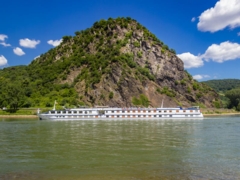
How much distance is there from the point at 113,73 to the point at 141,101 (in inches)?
680

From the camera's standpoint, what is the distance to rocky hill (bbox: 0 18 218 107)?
335ft

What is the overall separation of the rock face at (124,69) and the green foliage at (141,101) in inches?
49.5

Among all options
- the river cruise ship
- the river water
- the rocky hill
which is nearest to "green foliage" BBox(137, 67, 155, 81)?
the rocky hill

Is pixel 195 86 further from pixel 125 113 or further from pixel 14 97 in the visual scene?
pixel 14 97

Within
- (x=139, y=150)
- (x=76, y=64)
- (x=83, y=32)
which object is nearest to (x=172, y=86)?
(x=76, y=64)

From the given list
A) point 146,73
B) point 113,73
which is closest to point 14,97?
point 113,73

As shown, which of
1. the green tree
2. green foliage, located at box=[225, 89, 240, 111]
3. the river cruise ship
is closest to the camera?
the river cruise ship

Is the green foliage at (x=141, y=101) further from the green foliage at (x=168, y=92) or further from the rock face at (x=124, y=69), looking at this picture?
the green foliage at (x=168, y=92)

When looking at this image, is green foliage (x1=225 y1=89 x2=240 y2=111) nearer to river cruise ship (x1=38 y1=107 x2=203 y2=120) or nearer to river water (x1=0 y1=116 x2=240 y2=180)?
river cruise ship (x1=38 y1=107 x2=203 y2=120)

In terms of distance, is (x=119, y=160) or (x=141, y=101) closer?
(x=119, y=160)

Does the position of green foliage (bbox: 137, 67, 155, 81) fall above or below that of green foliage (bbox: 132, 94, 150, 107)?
above

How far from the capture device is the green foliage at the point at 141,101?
98.9 meters

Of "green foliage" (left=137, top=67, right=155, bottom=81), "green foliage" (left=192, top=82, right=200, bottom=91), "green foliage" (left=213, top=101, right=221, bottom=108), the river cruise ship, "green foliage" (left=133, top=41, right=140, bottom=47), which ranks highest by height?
"green foliage" (left=133, top=41, right=140, bottom=47)

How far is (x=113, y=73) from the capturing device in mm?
106375
